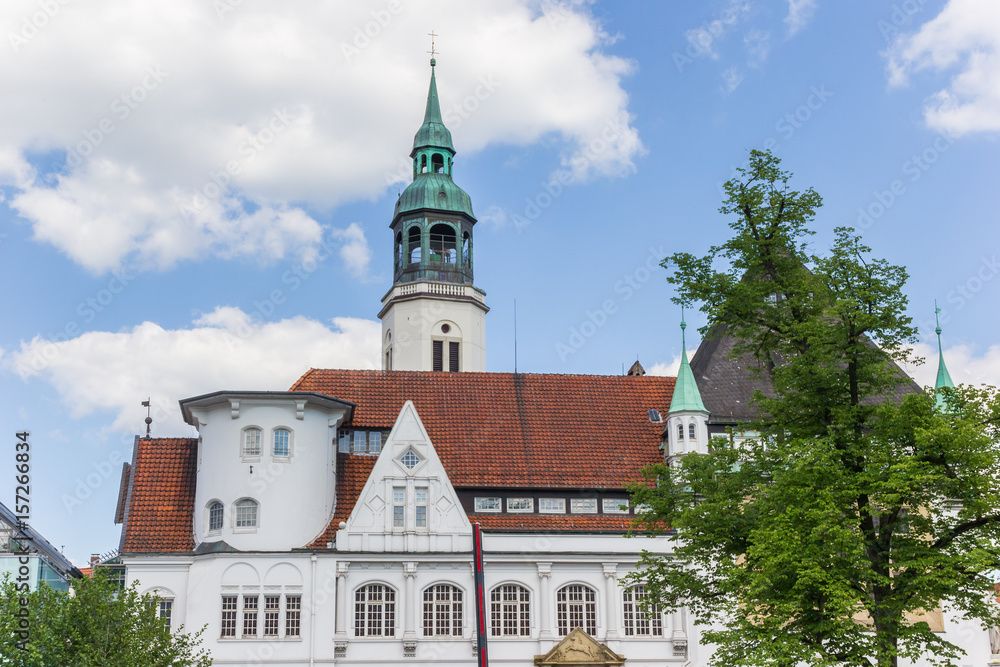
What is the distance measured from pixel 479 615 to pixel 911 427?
16.7 m

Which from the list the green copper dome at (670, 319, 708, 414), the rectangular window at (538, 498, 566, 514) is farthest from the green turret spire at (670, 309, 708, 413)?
the rectangular window at (538, 498, 566, 514)

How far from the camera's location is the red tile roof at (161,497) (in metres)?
44.3

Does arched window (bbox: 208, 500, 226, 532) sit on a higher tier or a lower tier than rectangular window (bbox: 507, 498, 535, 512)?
lower

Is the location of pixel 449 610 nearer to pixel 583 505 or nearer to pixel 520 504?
pixel 520 504

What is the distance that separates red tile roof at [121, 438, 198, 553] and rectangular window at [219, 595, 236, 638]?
8.55 ft

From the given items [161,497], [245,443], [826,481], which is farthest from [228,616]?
[826,481]

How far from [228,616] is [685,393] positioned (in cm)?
2045

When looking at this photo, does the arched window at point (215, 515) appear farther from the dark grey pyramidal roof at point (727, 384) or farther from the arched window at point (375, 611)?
the dark grey pyramidal roof at point (727, 384)

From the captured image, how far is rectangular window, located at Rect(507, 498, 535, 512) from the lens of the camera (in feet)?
154

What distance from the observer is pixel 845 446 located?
92.0 ft

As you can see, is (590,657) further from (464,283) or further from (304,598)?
(464,283)

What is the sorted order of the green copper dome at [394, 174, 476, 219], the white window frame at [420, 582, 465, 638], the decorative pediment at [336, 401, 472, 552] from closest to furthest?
the white window frame at [420, 582, 465, 638], the decorative pediment at [336, 401, 472, 552], the green copper dome at [394, 174, 476, 219]

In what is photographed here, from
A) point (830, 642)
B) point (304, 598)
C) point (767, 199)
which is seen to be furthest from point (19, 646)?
point (767, 199)

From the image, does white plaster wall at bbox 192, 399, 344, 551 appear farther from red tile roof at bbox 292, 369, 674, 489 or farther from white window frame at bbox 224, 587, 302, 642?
red tile roof at bbox 292, 369, 674, 489
